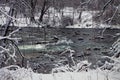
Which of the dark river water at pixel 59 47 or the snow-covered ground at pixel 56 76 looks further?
the dark river water at pixel 59 47

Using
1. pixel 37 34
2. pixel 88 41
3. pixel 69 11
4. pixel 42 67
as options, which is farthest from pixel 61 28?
pixel 42 67

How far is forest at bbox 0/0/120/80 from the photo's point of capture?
13.9 feet

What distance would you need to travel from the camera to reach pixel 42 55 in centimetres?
1375

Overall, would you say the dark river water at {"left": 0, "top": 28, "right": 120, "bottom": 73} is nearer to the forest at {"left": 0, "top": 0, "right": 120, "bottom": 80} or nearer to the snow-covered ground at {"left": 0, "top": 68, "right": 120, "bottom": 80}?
the forest at {"left": 0, "top": 0, "right": 120, "bottom": 80}

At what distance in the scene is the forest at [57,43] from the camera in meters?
4.23

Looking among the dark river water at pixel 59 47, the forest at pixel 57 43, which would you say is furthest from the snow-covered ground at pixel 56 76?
the dark river water at pixel 59 47

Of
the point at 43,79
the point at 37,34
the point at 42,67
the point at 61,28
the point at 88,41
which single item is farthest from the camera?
the point at 61,28

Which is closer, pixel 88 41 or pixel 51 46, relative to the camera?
pixel 51 46

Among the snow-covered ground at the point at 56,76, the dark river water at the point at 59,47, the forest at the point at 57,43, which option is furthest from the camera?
the dark river water at the point at 59,47

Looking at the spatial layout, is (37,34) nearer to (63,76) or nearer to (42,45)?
(42,45)

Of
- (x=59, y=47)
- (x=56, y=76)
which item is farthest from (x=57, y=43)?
(x=56, y=76)

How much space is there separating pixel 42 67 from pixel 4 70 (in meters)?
7.18

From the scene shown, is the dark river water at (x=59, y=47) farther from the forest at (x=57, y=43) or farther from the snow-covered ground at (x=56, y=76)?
the snow-covered ground at (x=56, y=76)

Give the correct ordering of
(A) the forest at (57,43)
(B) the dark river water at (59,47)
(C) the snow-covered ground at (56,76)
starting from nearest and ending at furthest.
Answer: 1. (C) the snow-covered ground at (56,76)
2. (A) the forest at (57,43)
3. (B) the dark river water at (59,47)
